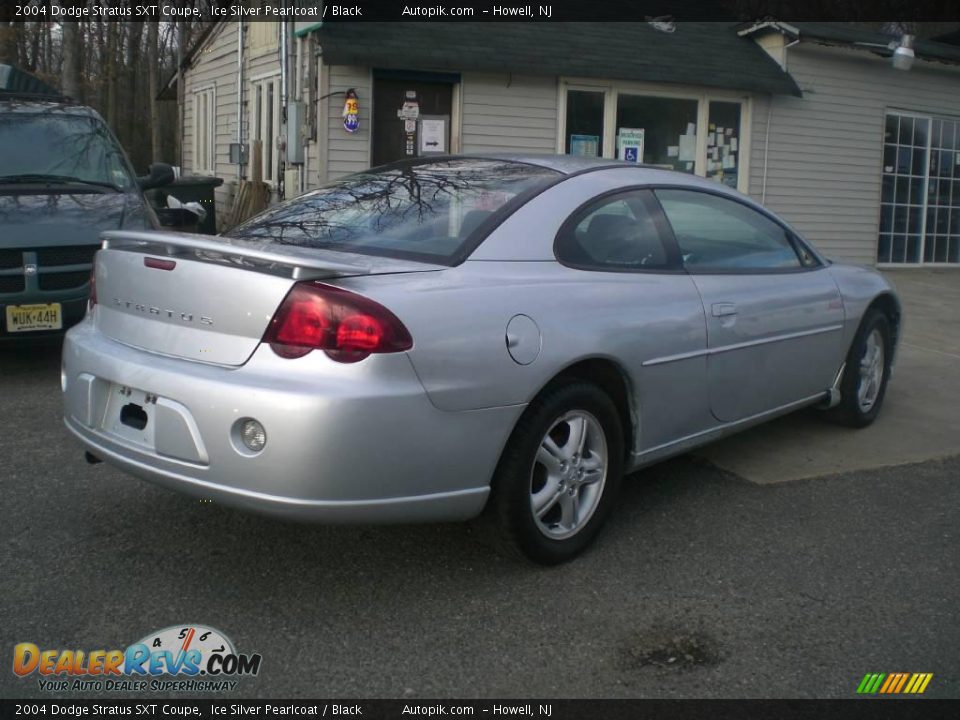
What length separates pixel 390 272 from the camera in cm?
325

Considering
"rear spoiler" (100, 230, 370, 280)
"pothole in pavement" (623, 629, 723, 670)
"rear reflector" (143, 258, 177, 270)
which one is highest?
"rear spoiler" (100, 230, 370, 280)

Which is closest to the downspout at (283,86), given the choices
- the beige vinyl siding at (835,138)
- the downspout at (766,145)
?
the beige vinyl siding at (835,138)

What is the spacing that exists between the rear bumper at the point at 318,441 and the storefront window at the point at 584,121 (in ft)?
31.9

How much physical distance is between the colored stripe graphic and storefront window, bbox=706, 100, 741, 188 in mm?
10985

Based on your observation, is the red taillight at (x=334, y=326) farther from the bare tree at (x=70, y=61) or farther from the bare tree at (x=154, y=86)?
the bare tree at (x=154, y=86)

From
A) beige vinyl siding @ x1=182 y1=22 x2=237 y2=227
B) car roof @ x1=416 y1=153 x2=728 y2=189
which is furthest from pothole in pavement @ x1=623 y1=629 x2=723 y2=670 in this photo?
beige vinyl siding @ x1=182 y1=22 x2=237 y2=227

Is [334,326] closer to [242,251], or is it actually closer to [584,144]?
[242,251]

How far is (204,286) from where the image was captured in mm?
3223

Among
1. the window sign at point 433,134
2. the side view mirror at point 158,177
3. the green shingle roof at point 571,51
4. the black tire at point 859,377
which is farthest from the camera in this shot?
the window sign at point 433,134

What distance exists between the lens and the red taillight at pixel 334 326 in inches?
118

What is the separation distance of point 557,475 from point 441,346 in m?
0.76

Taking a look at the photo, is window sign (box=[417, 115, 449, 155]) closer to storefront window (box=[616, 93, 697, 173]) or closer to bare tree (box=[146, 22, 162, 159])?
storefront window (box=[616, 93, 697, 173])

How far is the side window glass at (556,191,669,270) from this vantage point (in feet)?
12.6

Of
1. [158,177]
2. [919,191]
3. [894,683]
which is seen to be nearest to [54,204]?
[158,177]
